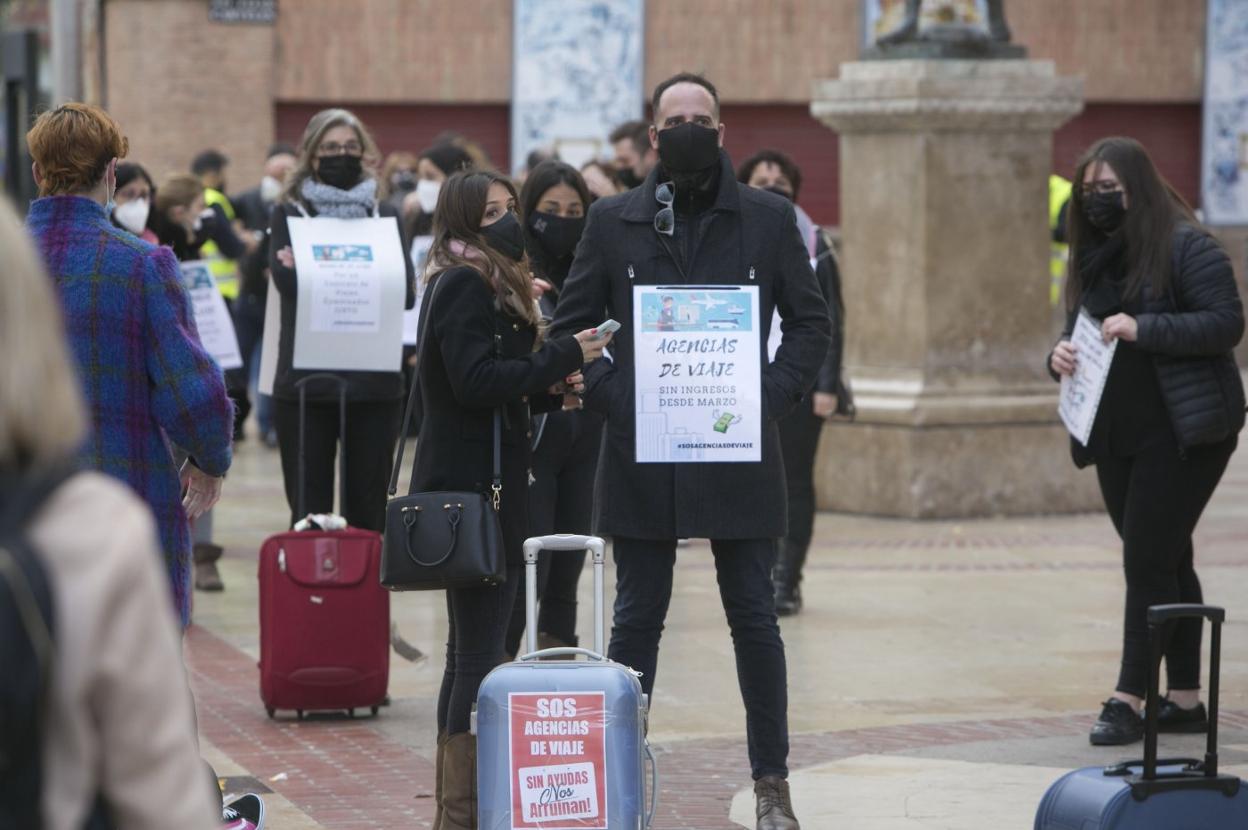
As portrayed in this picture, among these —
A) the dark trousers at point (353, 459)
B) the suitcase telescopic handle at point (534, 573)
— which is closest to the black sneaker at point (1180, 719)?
the suitcase telescopic handle at point (534, 573)

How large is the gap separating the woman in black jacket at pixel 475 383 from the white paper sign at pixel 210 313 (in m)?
4.07

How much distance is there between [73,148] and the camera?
16.3 feet

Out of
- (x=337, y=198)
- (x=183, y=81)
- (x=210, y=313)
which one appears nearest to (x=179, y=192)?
(x=210, y=313)

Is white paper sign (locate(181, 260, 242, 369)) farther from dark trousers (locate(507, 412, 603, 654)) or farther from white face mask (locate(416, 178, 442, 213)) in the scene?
dark trousers (locate(507, 412, 603, 654))

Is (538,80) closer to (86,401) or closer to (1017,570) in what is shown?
(1017,570)

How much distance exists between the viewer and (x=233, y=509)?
13109 mm

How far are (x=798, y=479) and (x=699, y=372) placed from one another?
12.1 ft

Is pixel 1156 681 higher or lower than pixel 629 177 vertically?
lower

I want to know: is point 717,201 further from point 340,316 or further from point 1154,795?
point 340,316

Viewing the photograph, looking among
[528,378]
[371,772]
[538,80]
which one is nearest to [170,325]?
[528,378]

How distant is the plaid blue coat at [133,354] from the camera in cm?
489

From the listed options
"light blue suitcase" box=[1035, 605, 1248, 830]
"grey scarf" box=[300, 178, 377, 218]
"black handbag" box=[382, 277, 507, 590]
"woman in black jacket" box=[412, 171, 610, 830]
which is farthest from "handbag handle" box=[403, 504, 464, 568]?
"grey scarf" box=[300, 178, 377, 218]

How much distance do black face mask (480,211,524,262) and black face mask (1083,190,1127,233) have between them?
2126mm

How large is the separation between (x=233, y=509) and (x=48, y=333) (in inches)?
430
